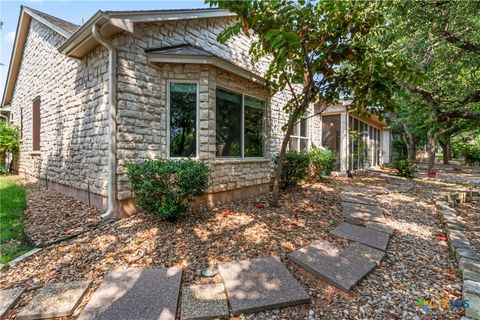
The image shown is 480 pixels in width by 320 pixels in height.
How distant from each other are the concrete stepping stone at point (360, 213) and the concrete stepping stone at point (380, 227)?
0.11 metres

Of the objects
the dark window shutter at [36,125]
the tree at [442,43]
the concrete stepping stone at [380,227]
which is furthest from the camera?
the dark window shutter at [36,125]

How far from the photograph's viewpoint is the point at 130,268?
2760mm

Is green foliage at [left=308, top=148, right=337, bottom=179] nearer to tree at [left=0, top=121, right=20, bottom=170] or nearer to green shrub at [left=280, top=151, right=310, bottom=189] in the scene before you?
green shrub at [left=280, top=151, right=310, bottom=189]

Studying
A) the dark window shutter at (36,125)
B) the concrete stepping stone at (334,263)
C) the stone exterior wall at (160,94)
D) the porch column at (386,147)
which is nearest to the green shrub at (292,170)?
the stone exterior wall at (160,94)

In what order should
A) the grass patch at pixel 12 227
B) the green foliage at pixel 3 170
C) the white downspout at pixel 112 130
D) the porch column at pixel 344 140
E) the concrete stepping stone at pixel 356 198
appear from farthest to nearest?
the green foliage at pixel 3 170
the porch column at pixel 344 140
the concrete stepping stone at pixel 356 198
the white downspout at pixel 112 130
the grass patch at pixel 12 227

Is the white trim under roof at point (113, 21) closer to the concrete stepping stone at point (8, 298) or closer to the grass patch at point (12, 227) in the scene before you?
the grass patch at point (12, 227)

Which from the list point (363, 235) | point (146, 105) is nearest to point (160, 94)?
point (146, 105)

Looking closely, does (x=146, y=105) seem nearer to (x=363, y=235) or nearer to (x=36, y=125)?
(x=363, y=235)

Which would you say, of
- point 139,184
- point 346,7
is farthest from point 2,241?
point 346,7

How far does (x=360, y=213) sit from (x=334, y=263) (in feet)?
7.48

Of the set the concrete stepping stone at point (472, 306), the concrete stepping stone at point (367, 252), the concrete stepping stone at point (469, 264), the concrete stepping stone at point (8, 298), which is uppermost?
the concrete stepping stone at point (367, 252)

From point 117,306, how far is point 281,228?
2.50 metres

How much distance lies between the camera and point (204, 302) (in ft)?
7.18

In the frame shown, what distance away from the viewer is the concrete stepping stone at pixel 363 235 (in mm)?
3438
